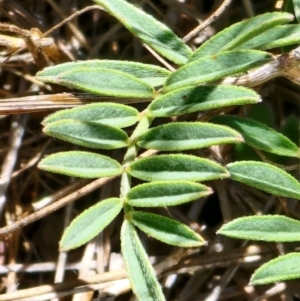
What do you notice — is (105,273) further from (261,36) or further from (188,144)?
(261,36)

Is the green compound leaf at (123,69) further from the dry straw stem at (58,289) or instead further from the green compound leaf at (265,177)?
the dry straw stem at (58,289)

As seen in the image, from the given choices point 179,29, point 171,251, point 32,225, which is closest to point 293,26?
point 179,29

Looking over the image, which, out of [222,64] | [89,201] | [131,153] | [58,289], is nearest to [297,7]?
[222,64]

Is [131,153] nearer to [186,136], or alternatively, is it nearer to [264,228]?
[186,136]

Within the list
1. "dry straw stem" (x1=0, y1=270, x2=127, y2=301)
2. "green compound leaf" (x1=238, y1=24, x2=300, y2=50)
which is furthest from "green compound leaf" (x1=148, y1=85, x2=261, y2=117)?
"dry straw stem" (x1=0, y1=270, x2=127, y2=301)

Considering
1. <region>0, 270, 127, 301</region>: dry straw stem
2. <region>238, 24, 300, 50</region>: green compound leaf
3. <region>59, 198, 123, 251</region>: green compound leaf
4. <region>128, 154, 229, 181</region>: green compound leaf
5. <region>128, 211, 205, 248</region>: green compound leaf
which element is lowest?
<region>0, 270, 127, 301</region>: dry straw stem

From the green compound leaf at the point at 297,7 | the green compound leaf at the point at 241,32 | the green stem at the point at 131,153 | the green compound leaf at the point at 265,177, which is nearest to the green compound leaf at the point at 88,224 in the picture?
the green stem at the point at 131,153

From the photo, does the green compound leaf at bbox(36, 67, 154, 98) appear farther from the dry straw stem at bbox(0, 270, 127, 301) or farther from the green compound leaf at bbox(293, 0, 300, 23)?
the dry straw stem at bbox(0, 270, 127, 301)
